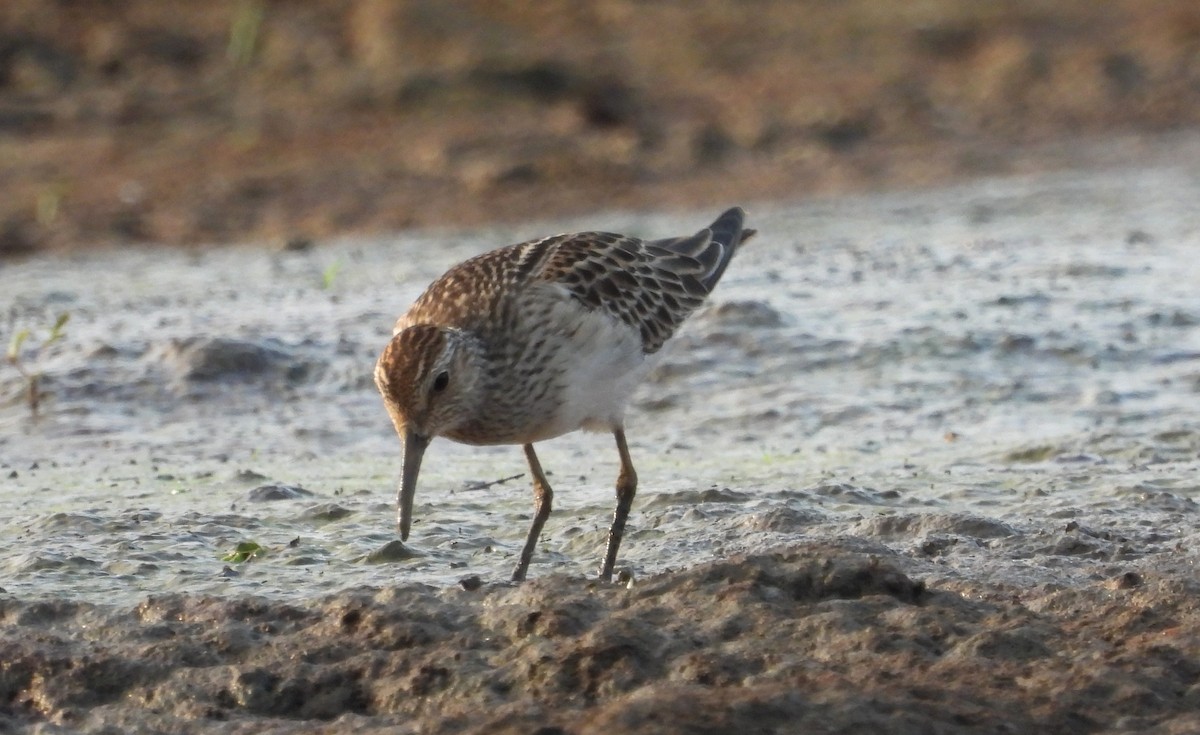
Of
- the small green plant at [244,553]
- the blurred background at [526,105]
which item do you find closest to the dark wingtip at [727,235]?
the small green plant at [244,553]

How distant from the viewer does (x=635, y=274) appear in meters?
7.20

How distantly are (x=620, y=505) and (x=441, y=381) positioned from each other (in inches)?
34.4

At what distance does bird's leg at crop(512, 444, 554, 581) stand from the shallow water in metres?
0.12

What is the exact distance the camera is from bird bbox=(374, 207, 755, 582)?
6.04m

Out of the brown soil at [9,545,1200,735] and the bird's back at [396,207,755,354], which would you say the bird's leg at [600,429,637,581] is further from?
the brown soil at [9,545,1200,735]

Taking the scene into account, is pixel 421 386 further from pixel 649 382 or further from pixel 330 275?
pixel 330 275

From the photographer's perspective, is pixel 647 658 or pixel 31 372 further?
pixel 31 372

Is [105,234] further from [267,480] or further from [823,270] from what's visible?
[267,480]

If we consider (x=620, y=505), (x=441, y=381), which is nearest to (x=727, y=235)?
(x=620, y=505)

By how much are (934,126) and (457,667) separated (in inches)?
461

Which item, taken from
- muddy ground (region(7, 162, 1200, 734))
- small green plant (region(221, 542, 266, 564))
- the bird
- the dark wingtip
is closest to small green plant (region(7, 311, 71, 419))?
muddy ground (region(7, 162, 1200, 734))

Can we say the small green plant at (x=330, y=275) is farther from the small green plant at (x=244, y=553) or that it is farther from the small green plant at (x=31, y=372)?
the small green plant at (x=244, y=553)

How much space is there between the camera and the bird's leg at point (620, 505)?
246 inches

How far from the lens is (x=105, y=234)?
500 inches
